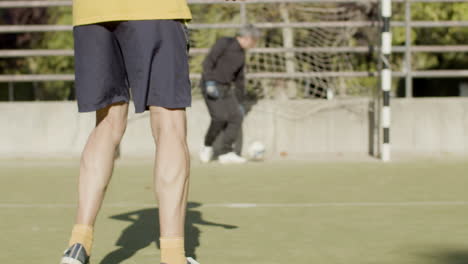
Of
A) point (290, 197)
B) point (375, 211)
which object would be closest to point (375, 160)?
point (290, 197)

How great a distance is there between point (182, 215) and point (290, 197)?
3505 millimetres

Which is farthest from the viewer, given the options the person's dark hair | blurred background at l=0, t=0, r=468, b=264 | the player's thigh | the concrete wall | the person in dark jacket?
the concrete wall

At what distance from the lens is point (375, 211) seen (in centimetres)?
685

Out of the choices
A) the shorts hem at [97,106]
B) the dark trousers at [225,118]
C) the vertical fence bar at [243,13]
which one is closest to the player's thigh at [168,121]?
the shorts hem at [97,106]

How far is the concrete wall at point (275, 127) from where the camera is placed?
11961 mm

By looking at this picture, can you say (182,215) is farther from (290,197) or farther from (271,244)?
(290,197)

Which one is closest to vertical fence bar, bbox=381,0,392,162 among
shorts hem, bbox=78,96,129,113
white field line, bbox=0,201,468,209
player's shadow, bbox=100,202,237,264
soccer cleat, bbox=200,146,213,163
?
soccer cleat, bbox=200,146,213,163

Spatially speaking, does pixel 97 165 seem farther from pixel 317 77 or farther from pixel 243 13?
pixel 317 77

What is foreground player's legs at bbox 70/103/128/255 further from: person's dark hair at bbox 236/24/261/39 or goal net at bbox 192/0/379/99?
goal net at bbox 192/0/379/99

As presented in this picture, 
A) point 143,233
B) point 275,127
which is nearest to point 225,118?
point 275,127

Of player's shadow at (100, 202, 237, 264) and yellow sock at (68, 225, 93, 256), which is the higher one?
yellow sock at (68, 225, 93, 256)

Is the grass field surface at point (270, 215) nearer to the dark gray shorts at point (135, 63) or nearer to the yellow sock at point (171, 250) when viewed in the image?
the yellow sock at point (171, 250)

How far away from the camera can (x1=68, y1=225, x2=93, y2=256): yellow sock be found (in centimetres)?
443

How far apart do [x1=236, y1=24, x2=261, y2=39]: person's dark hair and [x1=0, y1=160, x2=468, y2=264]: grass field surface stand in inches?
72.4
